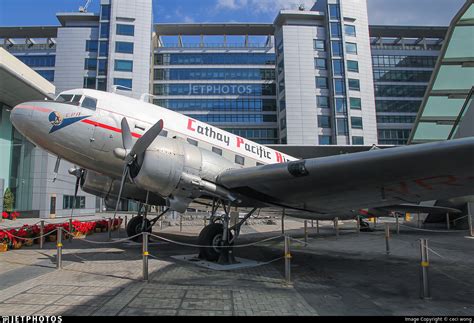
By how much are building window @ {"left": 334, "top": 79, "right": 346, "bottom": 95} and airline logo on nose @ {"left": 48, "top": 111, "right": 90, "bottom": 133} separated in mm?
54307

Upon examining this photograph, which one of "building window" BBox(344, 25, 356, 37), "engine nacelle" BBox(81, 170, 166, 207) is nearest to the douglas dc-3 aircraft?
"engine nacelle" BBox(81, 170, 166, 207)

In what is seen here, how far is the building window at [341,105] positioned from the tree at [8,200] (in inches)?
1855

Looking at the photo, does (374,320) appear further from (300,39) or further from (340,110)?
(300,39)

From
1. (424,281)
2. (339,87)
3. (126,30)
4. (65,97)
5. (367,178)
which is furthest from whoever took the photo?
(339,87)

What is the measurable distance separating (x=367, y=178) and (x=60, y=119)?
757cm

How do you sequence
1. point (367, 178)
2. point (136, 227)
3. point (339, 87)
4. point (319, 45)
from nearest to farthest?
point (367, 178) → point (136, 227) → point (339, 87) → point (319, 45)

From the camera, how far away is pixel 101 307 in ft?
16.5

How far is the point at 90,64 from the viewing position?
192 feet

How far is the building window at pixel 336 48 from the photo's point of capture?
58875mm

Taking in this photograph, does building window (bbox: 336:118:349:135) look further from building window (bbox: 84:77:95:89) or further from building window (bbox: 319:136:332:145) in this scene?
building window (bbox: 84:77:95:89)

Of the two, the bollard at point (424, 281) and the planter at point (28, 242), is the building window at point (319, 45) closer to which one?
the planter at point (28, 242)

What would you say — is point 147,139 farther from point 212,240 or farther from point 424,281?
point 424,281

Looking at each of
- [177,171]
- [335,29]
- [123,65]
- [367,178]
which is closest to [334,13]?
[335,29]

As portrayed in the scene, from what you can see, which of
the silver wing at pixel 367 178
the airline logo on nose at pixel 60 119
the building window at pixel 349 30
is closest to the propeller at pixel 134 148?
the airline logo on nose at pixel 60 119
